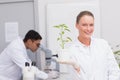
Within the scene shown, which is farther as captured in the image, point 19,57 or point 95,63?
point 19,57

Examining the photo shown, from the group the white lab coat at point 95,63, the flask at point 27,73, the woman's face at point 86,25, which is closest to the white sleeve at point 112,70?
the white lab coat at point 95,63

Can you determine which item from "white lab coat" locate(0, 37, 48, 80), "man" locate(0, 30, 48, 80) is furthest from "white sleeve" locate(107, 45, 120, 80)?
"white lab coat" locate(0, 37, 48, 80)

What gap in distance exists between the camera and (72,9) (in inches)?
113

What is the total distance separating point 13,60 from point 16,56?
0.10 metres

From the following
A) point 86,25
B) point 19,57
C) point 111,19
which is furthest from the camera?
point 111,19

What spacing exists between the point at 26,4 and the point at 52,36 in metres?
0.59

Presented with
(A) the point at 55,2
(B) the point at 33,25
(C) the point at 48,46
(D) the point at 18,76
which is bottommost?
(D) the point at 18,76

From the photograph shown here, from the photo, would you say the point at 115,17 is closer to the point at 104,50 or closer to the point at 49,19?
the point at 49,19

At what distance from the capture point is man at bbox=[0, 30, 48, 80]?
255 cm

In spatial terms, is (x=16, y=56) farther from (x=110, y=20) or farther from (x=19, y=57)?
(x=110, y=20)

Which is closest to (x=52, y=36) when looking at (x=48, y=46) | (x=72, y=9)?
(x=48, y=46)

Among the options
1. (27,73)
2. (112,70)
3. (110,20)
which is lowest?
(27,73)

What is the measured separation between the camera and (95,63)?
1.52 metres

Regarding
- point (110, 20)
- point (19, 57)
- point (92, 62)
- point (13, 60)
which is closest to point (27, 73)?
point (19, 57)
